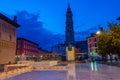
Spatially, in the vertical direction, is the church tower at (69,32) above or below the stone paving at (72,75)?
above

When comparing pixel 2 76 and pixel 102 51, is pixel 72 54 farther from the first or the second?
pixel 2 76

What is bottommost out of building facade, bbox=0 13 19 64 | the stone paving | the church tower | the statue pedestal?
the stone paving

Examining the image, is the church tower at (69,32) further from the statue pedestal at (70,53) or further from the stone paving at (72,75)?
the stone paving at (72,75)

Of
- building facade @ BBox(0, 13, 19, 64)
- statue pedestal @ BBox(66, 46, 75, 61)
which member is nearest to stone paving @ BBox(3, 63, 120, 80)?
statue pedestal @ BBox(66, 46, 75, 61)

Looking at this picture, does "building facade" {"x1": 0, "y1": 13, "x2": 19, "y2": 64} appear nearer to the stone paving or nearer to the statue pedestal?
the statue pedestal

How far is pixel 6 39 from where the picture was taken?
65.6 meters

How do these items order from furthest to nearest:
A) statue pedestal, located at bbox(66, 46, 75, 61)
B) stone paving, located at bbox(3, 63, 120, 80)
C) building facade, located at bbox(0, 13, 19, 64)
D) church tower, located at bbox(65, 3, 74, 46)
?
church tower, located at bbox(65, 3, 74, 46), building facade, located at bbox(0, 13, 19, 64), statue pedestal, located at bbox(66, 46, 75, 61), stone paving, located at bbox(3, 63, 120, 80)

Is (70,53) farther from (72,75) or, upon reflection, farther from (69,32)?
(69,32)

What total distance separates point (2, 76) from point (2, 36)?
47311mm

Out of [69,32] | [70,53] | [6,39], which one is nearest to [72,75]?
[70,53]

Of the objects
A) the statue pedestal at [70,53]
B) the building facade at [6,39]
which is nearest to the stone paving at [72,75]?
the statue pedestal at [70,53]

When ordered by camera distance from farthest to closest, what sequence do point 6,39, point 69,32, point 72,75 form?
point 69,32 → point 6,39 → point 72,75

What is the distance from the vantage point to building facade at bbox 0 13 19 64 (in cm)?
6151

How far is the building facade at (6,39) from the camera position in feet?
202
